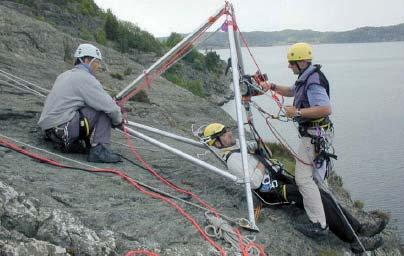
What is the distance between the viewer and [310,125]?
7.30 metres

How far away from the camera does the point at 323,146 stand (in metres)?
7.24

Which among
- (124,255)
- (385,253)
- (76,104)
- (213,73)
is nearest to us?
(124,255)

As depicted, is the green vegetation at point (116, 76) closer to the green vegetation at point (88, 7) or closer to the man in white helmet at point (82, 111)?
the man in white helmet at point (82, 111)

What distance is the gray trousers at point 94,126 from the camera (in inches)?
295

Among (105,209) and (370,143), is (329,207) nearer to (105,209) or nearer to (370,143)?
(105,209)

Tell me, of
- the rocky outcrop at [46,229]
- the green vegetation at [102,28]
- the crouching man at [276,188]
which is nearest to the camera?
the rocky outcrop at [46,229]

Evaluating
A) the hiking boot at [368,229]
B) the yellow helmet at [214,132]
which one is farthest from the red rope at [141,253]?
the hiking boot at [368,229]

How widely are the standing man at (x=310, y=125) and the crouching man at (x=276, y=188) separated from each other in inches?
9.1

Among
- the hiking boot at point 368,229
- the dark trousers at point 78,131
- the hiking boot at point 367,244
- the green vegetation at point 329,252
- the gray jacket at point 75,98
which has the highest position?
the gray jacket at point 75,98

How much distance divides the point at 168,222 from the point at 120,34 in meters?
42.2

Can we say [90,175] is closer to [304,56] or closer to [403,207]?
[304,56]

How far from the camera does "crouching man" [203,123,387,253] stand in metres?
7.35

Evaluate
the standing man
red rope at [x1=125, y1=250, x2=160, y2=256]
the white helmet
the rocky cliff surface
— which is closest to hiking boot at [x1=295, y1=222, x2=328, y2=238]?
the standing man

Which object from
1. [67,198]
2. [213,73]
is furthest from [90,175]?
[213,73]
